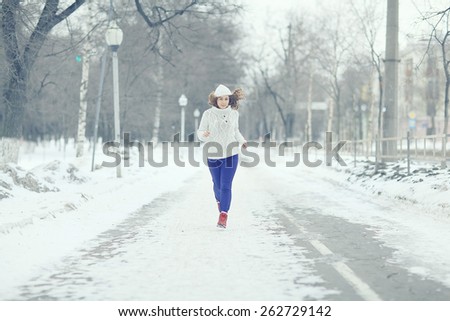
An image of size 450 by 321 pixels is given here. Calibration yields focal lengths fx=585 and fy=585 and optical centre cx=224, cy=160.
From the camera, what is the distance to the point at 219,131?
8.36 meters

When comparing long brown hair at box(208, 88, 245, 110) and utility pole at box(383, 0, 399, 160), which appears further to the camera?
utility pole at box(383, 0, 399, 160)

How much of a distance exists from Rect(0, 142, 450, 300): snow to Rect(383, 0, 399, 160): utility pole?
3041 millimetres

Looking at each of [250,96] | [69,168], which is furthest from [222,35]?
[69,168]

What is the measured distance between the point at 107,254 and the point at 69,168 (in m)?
9.58

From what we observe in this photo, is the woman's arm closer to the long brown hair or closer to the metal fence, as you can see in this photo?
the long brown hair

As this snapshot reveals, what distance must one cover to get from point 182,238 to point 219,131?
177cm

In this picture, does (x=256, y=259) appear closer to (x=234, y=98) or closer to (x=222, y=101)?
(x=222, y=101)

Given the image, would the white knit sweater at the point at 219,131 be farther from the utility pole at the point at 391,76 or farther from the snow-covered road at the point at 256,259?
the utility pole at the point at 391,76

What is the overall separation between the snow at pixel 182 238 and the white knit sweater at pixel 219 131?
1.10 metres

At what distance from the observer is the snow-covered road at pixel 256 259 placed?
15.2ft

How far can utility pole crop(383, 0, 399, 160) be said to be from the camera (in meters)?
17.7

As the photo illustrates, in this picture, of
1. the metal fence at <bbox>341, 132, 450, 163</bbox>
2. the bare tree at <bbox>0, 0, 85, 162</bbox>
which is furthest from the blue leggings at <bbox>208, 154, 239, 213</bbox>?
the metal fence at <bbox>341, 132, 450, 163</bbox>

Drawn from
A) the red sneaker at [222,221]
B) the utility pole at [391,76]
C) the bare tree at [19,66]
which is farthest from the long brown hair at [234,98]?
the utility pole at [391,76]
